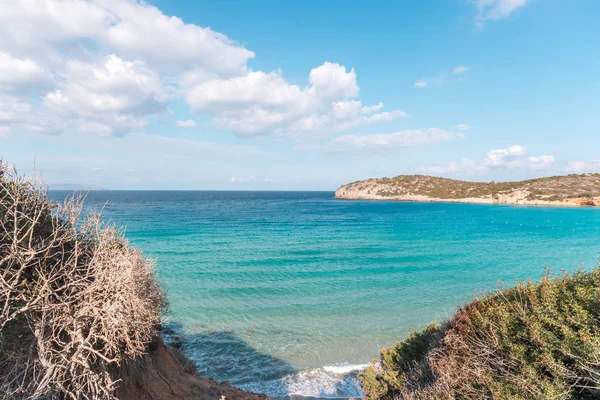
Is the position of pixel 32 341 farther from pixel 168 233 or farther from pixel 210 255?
pixel 168 233

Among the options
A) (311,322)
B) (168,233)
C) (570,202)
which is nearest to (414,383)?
(311,322)

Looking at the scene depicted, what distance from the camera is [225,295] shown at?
1830 centimetres

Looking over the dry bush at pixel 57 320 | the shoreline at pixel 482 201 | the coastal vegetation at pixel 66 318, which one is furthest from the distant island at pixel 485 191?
the dry bush at pixel 57 320

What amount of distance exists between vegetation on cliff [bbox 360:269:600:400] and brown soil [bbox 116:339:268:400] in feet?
16.8

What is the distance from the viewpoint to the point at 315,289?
19547mm

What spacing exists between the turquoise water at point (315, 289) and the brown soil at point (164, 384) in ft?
5.30

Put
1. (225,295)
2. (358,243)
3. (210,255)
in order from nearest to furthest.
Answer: (225,295) → (210,255) → (358,243)

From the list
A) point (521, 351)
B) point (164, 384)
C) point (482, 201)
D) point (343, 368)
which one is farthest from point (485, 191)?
point (164, 384)

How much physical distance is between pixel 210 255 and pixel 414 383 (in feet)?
76.0

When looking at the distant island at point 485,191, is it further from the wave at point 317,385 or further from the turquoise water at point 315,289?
the wave at point 317,385

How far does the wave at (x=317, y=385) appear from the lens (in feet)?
34.5

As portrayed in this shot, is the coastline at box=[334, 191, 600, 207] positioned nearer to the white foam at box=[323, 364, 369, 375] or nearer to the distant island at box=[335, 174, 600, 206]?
the distant island at box=[335, 174, 600, 206]

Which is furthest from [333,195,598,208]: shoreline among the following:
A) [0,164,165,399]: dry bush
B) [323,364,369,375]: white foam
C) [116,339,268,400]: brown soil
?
[0,164,165,399]: dry bush

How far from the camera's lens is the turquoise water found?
12273 mm
